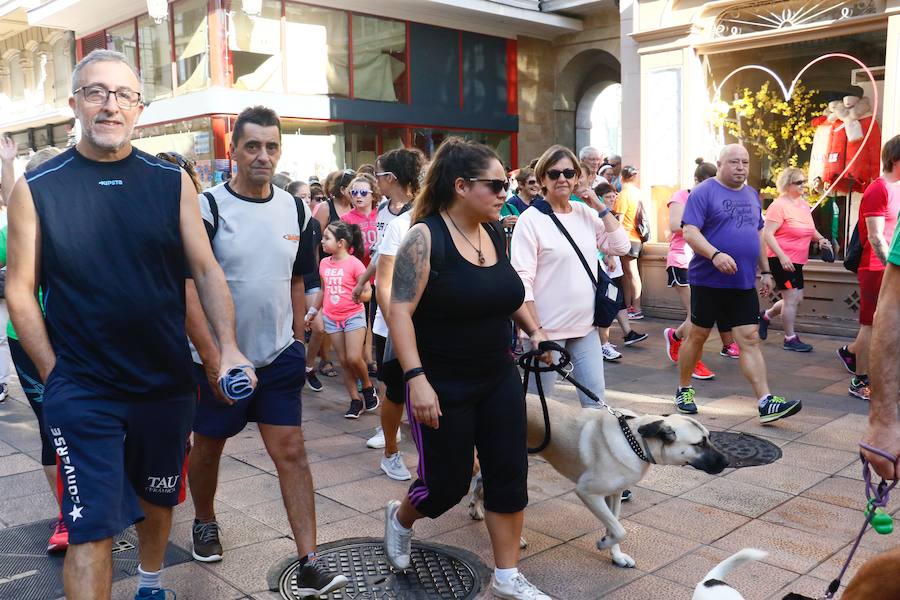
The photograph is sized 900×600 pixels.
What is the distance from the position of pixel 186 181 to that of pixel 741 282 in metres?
4.40

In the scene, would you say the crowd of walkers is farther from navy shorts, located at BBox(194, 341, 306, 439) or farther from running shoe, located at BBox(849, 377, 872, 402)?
running shoe, located at BBox(849, 377, 872, 402)

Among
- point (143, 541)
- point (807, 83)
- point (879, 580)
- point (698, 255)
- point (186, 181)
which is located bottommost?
point (143, 541)

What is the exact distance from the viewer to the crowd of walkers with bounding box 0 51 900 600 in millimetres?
2719

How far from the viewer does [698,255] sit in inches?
250

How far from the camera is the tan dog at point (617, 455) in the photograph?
3775 millimetres

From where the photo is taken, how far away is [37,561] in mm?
Result: 3973

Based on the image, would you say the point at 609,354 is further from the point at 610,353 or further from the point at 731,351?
the point at 731,351

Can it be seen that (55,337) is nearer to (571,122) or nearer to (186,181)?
(186,181)

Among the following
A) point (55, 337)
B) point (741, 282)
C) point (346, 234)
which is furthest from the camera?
point (346, 234)

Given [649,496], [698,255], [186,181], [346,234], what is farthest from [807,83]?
[186,181]

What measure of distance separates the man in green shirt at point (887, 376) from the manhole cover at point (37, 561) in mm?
3017

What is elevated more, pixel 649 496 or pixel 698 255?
pixel 698 255

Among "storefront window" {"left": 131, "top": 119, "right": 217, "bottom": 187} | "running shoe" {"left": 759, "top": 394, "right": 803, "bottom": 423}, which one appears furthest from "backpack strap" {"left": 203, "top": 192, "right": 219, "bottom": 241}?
"storefront window" {"left": 131, "top": 119, "right": 217, "bottom": 187}

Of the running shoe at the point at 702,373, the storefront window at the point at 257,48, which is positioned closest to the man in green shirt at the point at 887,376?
the running shoe at the point at 702,373
